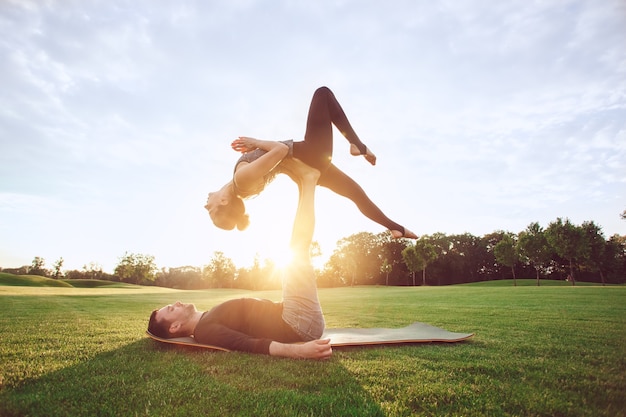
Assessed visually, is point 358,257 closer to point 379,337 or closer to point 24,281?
point 24,281

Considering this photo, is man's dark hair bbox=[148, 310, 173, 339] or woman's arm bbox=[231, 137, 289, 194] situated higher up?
woman's arm bbox=[231, 137, 289, 194]

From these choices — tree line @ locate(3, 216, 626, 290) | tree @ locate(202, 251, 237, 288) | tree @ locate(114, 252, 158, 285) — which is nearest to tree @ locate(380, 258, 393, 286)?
tree line @ locate(3, 216, 626, 290)

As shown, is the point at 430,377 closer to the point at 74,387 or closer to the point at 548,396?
the point at 548,396

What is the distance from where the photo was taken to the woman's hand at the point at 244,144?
135 inches

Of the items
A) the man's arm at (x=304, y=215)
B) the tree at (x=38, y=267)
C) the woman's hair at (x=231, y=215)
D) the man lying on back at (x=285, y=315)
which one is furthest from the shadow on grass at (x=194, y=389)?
the tree at (x=38, y=267)

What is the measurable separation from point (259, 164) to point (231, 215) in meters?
0.82

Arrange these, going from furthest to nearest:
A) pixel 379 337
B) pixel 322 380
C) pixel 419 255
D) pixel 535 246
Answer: pixel 419 255 < pixel 535 246 < pixel 379 337 < pixel 322 380

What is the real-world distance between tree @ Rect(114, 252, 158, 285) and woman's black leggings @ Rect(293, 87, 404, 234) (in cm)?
6784

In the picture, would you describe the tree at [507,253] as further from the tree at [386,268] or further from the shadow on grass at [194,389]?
the shadow on grass at [194,389]

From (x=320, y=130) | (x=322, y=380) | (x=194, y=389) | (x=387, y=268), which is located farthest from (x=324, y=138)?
(x=387, y=268)

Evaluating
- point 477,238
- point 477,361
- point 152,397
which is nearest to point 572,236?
point 477,238

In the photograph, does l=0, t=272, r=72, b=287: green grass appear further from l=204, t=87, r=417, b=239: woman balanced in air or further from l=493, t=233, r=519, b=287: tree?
l=493, t=233, r=519, b=287: tree

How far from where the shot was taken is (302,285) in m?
3.11

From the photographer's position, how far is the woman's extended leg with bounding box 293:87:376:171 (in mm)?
3508
